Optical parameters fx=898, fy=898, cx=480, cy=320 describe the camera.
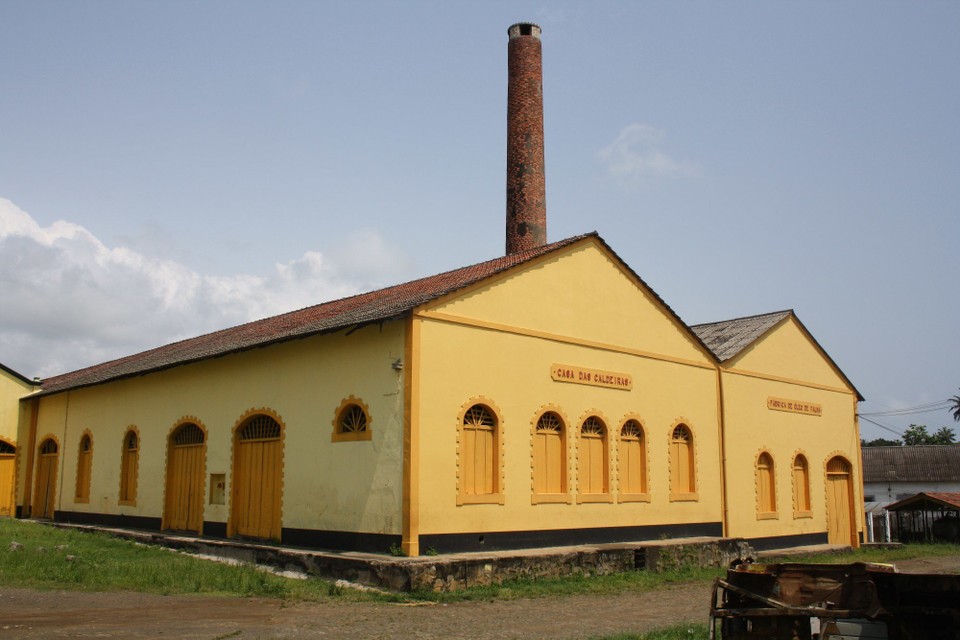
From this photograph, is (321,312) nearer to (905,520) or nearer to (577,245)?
(577,245)

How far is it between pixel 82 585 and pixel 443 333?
249 inches

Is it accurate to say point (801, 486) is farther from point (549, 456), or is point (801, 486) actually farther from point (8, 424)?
point (8, 424)

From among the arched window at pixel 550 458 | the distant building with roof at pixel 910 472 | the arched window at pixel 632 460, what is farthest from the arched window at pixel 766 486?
the distant building with roof at pixel 910 472

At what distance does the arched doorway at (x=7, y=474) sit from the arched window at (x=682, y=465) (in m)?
18.7

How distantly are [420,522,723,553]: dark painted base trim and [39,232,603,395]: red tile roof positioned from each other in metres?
3.59

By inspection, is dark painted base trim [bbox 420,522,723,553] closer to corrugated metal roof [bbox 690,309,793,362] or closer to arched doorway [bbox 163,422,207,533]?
corrugated metal roof [bbox 690,309,793,362]

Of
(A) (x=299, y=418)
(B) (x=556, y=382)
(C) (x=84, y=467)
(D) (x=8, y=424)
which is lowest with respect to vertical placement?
(C) (x=84, y=467)

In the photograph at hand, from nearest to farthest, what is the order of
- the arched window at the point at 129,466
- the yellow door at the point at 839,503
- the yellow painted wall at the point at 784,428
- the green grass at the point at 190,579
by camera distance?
1. the green grass at the point at 190,579
2. the yellow painted wall at the point at 784,428
3. the arched window at the point at 129,466
4. the yellow door at the point at 839,503

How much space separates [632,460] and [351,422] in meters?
5.96

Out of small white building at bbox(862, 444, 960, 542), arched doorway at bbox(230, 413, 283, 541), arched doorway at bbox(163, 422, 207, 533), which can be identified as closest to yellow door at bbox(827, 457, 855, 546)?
arched doorway at bbox(230, 413, 283, 541)

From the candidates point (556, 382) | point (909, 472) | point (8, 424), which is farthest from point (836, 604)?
point (909, 472)

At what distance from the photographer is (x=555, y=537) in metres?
15.8

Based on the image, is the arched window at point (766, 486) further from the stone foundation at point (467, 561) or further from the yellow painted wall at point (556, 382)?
the stone foundation at point (467, 561)

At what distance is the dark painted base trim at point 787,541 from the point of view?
2067cm
